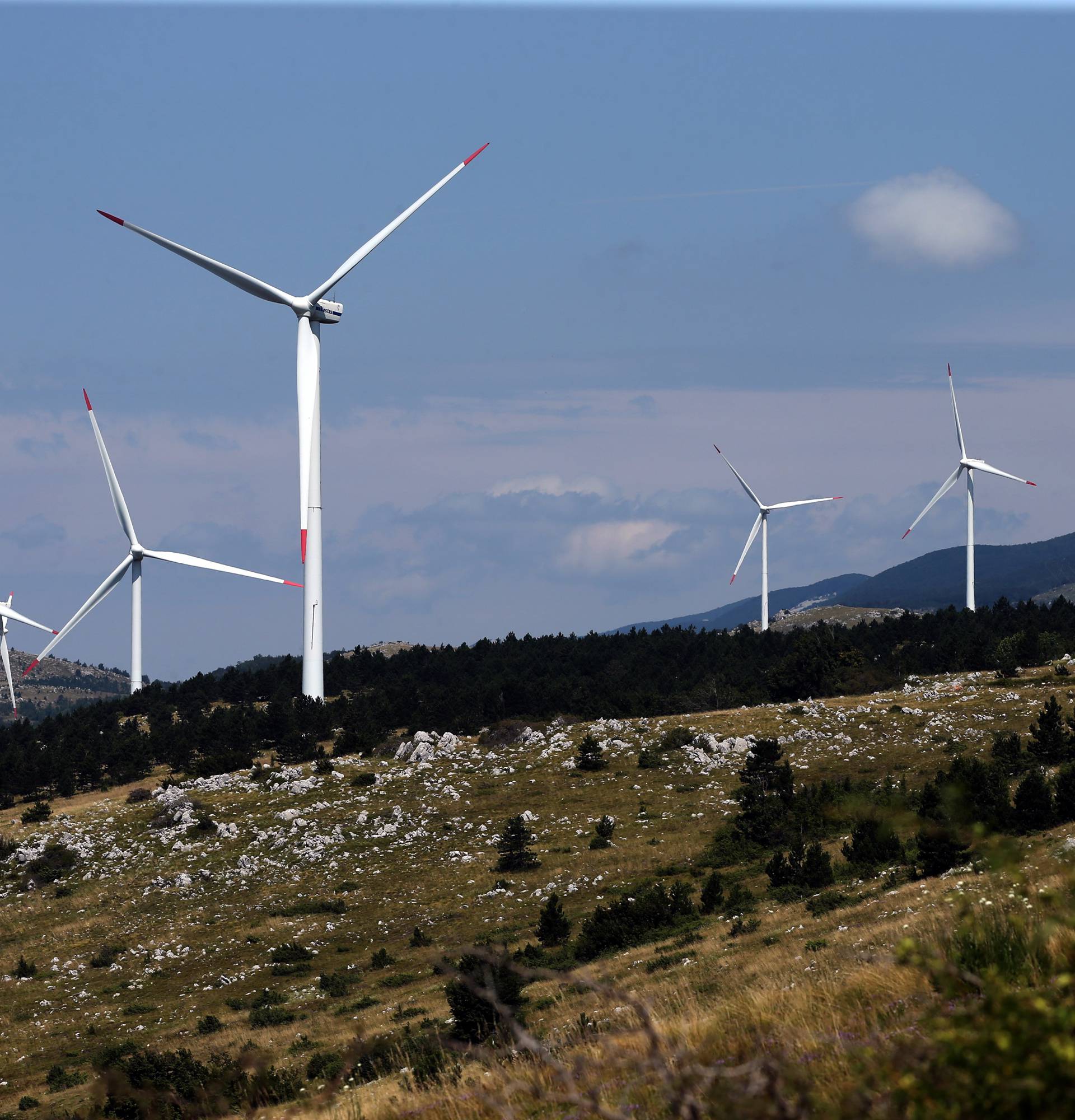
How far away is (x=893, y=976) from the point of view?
13.1 meters

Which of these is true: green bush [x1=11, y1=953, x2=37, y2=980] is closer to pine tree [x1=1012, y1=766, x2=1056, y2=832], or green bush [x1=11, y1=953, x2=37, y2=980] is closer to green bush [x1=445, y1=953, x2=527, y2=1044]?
green bush [x1=445, y1=953, x2=527, y2=1044]

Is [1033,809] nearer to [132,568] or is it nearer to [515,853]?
[515,853]

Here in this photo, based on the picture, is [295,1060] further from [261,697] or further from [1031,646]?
[261,697]

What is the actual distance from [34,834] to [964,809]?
76302mm

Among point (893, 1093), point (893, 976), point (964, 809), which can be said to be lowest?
point (893, 976)

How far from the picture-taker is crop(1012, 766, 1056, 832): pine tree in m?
40.9

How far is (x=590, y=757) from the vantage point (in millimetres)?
78438

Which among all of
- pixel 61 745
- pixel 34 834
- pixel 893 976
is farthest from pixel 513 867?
pixel 61 745

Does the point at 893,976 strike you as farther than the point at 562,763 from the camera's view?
No

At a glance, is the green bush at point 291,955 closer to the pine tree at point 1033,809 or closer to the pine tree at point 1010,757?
the pine tree at point 1033,809

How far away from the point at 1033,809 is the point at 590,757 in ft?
133

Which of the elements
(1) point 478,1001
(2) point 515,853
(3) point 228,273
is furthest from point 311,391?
(1) point 478,1001

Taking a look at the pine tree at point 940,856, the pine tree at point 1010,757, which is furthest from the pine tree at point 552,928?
the pine tree at point 1010,757

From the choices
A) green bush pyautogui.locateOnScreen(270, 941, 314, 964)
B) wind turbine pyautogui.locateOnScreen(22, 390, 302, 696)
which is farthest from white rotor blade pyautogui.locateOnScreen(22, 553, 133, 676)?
green bush pyautogui.locateOnScreen(270, 941, 314, 964)
